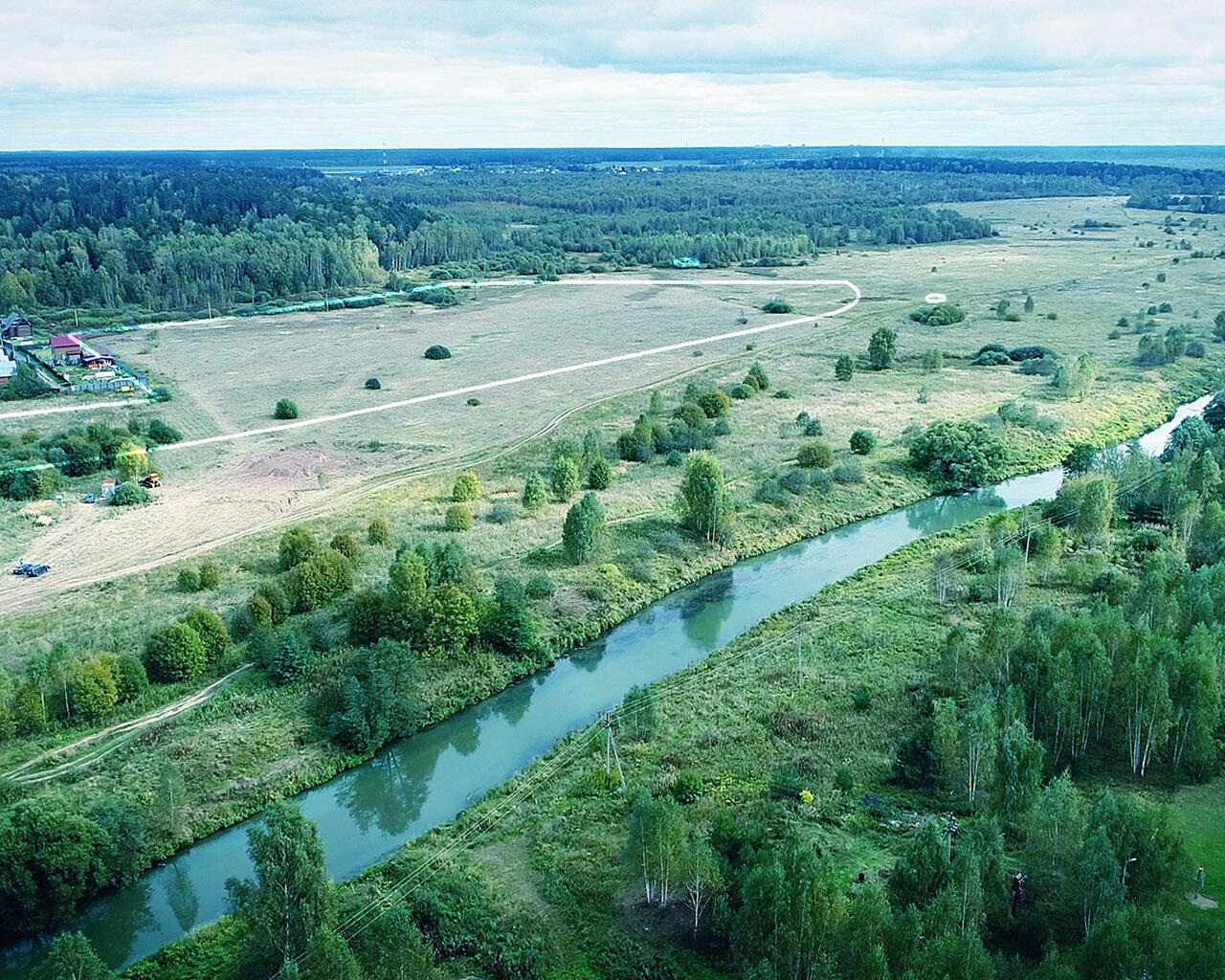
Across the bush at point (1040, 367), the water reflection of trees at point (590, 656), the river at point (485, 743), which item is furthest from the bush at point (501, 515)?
the bush at point (1040, 367)

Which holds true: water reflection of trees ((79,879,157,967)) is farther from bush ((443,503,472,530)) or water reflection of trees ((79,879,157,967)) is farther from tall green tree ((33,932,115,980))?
bush ((443,503,472,530))

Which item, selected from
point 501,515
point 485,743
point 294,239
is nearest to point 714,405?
point 501,515

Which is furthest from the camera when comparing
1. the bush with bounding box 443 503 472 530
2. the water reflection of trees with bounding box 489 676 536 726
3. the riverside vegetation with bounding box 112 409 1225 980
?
the bush with bounding box 443 503 472 530

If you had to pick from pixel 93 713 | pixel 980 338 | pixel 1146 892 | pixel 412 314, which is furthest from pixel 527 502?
pixel 412 314

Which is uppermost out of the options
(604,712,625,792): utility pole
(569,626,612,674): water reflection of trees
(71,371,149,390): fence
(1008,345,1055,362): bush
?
(1008,345,1055,362): bush

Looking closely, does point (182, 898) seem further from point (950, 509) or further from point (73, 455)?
point (950, 509)

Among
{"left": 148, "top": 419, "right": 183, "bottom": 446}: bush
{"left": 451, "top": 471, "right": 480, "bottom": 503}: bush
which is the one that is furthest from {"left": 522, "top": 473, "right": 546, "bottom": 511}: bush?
{"left": 148, "top": 419, "right": 183, "bottom": 446}: bush

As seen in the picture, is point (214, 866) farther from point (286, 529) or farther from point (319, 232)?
point (319, 232)
